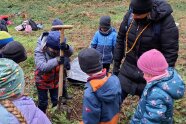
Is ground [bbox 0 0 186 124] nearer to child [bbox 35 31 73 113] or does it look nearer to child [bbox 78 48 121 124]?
child [bbox 35 31 73 113]

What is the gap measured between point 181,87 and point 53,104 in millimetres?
2806

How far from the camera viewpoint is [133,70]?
425 centimetres

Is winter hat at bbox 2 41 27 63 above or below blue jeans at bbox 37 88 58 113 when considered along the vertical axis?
above

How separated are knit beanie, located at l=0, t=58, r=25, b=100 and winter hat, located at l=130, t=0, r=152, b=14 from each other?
1.81 meters

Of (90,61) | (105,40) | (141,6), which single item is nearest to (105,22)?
(105,40)

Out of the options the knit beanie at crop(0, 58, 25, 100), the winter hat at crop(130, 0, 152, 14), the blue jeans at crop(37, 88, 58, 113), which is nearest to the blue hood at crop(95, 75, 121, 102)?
the winter hat at crop(130, 0, 152, 14)

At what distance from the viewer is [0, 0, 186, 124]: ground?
5.62 m

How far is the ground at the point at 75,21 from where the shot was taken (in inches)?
221

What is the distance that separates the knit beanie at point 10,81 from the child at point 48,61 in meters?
2.28

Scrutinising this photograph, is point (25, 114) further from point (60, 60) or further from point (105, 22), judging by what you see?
point (105, 22)

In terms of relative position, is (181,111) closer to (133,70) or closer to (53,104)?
(133,70)

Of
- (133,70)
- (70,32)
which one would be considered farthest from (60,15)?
(133,70)

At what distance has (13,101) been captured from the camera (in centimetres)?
249

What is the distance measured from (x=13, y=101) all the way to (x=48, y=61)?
232 cm
